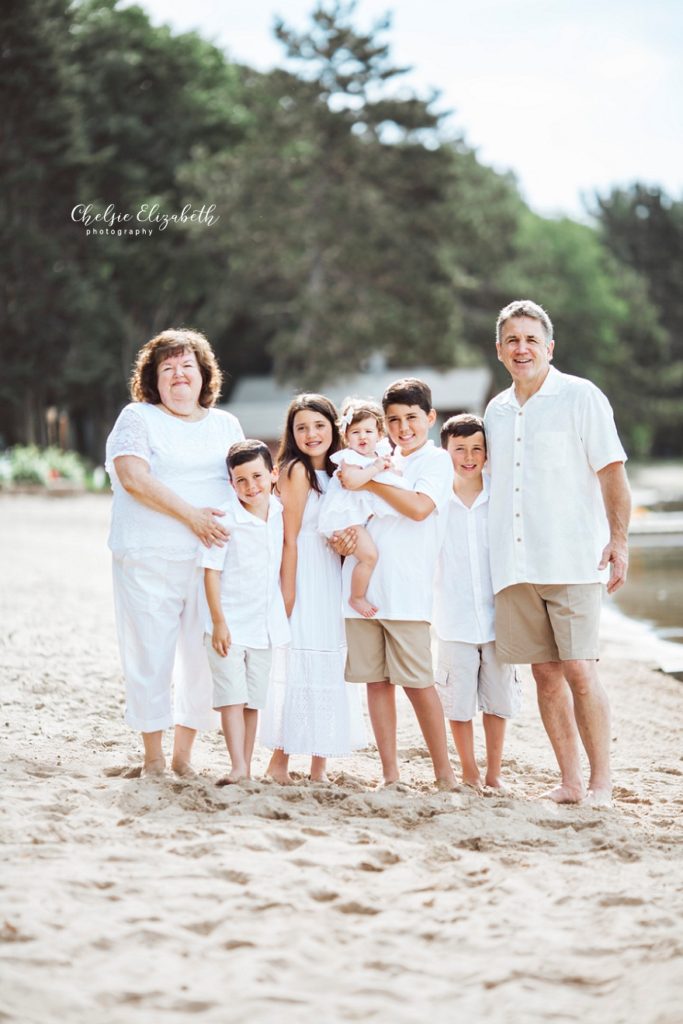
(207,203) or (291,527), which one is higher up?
(207,203)

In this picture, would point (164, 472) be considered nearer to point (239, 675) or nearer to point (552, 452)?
point (239, 675)

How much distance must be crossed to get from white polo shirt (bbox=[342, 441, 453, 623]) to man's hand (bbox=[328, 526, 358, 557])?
10 centimetres

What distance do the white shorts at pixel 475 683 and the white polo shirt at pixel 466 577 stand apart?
77mm

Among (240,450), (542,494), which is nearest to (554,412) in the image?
(542,494)

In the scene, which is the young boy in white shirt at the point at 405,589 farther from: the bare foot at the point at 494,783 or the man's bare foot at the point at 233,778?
the man's bare foot at the point at 233,778

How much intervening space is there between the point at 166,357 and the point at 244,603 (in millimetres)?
1167

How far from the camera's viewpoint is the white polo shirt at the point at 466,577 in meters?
5.07

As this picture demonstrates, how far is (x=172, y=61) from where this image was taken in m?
39.7

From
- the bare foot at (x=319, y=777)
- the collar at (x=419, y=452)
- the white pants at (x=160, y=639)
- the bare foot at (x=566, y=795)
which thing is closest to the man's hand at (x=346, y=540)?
the collar at (x=419, y=452)

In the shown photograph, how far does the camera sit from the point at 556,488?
15.9 feet

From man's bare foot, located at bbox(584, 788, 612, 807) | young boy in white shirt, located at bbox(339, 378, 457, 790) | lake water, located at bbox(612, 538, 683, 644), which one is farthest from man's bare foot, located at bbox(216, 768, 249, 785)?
lake water, located at bbox(612, 538, 683, 644)

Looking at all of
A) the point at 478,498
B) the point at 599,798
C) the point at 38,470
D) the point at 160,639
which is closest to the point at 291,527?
the point at 160,639

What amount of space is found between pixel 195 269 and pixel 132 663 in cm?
3453

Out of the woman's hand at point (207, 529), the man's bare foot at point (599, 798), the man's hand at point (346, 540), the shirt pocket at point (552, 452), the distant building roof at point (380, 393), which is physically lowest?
the man's bare foot at point (599, 798)
